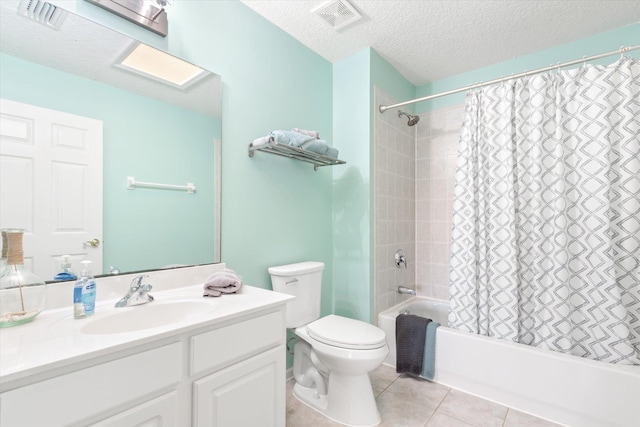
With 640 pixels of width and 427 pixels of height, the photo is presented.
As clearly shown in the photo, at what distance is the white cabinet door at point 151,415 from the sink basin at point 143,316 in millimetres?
270

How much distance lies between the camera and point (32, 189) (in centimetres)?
100

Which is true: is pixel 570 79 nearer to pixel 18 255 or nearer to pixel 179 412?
pixel 179 412

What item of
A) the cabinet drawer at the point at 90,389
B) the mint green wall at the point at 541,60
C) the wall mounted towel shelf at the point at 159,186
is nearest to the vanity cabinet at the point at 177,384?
the cabinet drawer at the point at 90,389

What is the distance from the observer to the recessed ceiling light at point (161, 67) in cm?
126

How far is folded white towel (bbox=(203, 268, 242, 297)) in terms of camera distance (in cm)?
126

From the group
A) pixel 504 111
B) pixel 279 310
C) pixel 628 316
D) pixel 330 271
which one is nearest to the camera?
pixel 279 310

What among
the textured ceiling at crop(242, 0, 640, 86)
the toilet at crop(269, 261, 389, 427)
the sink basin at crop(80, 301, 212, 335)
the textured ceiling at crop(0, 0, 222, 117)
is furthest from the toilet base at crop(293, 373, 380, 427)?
the textured ceiling at crop(242, 0, 640, 86)

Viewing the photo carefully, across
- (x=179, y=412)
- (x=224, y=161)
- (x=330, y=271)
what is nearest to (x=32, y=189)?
(x=224, y=161)

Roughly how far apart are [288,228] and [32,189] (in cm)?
124

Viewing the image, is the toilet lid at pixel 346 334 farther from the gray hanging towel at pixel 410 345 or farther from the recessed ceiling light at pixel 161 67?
the recessed ceiling light at pixel 161 67

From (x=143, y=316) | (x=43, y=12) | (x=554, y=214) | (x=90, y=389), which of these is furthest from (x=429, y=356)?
(x=43, y=12)

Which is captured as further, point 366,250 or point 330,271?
point 330,271

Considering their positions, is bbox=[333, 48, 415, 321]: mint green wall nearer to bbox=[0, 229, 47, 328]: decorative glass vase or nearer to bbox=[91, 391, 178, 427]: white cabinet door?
bbox=[91, 391, 178, 427]: white cabinet door

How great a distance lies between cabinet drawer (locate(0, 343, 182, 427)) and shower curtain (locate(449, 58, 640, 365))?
180 cm
